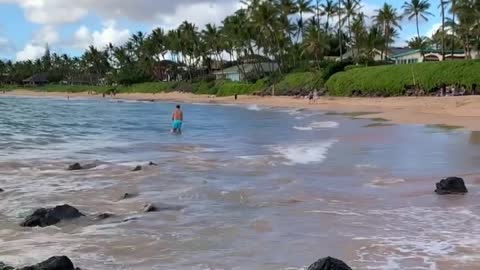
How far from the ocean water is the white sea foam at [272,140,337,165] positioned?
0.14ft

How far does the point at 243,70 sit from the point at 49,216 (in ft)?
262

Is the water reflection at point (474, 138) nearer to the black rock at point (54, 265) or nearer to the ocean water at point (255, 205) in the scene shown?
the ocean water at point (255, 205)

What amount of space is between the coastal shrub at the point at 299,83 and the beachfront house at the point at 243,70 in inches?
463

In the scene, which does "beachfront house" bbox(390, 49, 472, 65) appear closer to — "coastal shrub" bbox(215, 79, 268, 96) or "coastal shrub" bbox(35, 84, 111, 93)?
"coastal shrub" bbox(215, 79, 268, 96)

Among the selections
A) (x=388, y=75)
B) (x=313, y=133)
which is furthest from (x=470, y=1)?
(x=313, y=133)

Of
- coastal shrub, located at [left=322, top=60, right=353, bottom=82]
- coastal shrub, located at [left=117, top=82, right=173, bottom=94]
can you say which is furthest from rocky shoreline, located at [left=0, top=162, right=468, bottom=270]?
coastal shrub, located at [left=117, top=82, right=173, bottom=94]

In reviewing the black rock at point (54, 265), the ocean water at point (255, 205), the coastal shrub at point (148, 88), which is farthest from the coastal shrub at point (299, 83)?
the black rock at point (54, 265)

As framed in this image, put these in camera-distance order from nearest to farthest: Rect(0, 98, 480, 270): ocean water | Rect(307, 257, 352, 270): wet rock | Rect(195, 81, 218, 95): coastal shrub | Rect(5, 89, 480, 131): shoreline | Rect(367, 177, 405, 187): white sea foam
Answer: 1. Rect(307, 257, 352, 270): wet rock
2. Rect(0, 98, 480, 270): ocean water
3. Rect(367, 177, 405, 187): white sea foam
4. Rect(5, 89, 480, 131): shoreline
5. Rect(195, 81, 218, 95): coastal shrub

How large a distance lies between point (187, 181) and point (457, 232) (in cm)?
681

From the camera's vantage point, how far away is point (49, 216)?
9.14m

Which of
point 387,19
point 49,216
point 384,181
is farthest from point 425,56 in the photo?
point 49,216

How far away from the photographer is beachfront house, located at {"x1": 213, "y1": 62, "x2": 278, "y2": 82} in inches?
3436

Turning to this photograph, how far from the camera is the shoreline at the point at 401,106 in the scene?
3121 centimetres

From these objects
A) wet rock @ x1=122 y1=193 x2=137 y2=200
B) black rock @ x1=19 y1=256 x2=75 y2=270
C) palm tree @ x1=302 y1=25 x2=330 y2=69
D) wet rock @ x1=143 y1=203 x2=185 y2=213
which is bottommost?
wet rock @ x1=122 y1=193 x2=137 y2=200
